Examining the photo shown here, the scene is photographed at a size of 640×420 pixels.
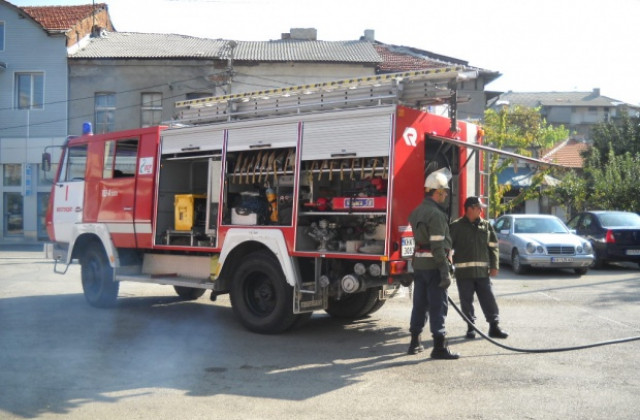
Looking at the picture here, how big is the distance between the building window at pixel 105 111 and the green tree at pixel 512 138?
1671cm

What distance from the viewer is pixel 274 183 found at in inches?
339

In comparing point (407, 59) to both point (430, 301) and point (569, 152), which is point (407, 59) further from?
point (430, 301)

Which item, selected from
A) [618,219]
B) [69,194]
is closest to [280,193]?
[69,194]

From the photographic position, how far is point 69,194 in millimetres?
11258

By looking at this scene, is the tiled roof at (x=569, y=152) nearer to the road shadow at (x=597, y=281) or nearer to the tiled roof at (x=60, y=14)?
the road shadow at (x=597, y=281)

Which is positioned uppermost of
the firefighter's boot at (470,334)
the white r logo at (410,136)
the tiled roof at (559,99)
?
the tiled roof at (559,99)

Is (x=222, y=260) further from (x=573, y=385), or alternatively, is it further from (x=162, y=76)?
(x=162, y=76)

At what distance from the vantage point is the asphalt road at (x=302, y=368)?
17.5ft

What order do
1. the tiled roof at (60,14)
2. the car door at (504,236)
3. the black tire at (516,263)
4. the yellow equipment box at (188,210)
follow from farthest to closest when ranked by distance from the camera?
the tiled roof at (60,14), the car door at (504,236), the black tire at (516,263), the yellow equipment box at (188,210)

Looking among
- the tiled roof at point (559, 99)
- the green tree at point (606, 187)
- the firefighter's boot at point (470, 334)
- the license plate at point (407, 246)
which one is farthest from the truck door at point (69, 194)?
the tiled roof at point (559, 99)

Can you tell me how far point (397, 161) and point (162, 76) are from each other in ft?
81.9

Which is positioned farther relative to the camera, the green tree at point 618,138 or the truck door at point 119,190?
the green tree at point 618,138

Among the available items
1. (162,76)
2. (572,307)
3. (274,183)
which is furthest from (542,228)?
(162,76)

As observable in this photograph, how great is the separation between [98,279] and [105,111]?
21.7m
